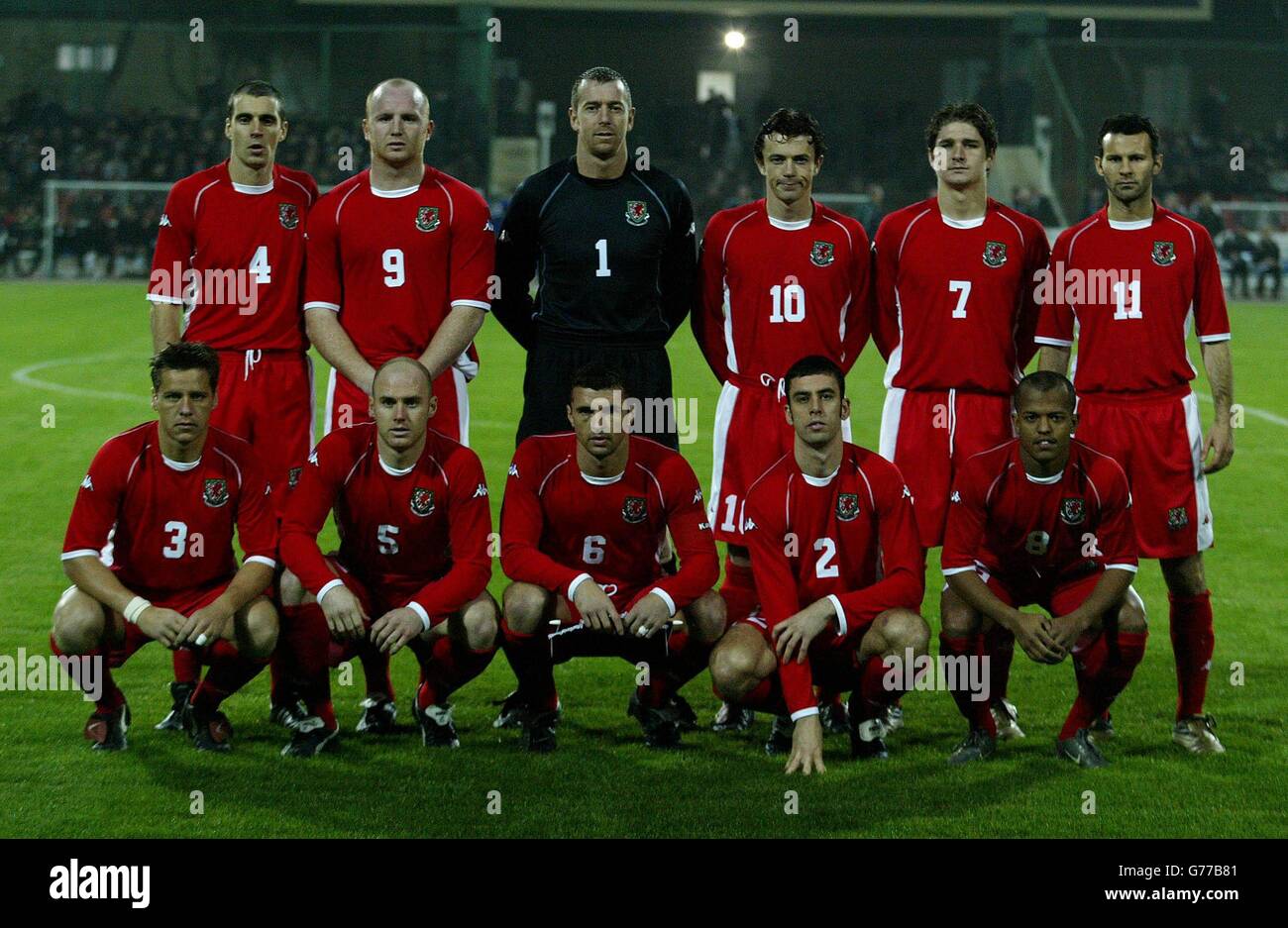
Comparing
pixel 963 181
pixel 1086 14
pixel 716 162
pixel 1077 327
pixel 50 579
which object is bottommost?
pixel 50 579

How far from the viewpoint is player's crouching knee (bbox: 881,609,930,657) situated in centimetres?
488

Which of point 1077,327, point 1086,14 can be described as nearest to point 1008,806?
point 1077,327

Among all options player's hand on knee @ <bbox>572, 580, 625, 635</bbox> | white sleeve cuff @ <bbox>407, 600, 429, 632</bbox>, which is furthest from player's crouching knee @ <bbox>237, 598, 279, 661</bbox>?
player's hand on knee @ <bbox>572, 580, 625, 635</bbox>

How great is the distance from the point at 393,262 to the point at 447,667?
4.55 ft

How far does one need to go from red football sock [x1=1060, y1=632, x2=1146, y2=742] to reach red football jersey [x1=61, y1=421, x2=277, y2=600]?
98.2 inches

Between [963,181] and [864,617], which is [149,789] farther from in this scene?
[963,181]

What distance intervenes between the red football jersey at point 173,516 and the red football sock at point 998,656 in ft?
7.27

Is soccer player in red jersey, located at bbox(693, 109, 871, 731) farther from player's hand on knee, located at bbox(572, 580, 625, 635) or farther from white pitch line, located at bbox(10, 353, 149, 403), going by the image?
white pitch line, located at bbox(10, 353, 149, 403)

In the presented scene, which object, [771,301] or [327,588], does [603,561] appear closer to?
[327,588]

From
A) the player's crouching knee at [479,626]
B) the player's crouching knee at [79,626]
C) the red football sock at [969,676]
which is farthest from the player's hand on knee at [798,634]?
the player's crouching knee at [79,626]

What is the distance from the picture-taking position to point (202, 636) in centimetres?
484

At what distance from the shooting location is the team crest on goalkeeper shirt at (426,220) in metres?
5.54

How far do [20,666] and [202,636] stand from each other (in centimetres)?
143

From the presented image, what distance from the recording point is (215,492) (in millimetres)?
5133
